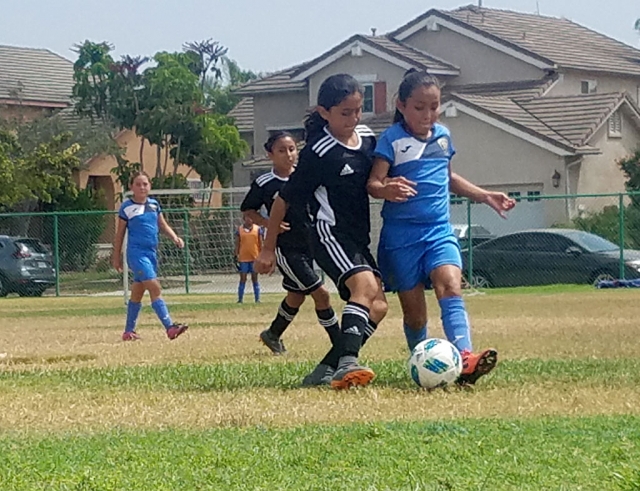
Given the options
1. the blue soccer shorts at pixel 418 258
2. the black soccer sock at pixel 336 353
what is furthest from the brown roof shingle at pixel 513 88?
the blue soccer shorts at pixel 418 258

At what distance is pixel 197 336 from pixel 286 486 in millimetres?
10018

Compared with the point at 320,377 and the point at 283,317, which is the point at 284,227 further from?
the point at 283,317

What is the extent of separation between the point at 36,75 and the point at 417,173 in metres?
51.9

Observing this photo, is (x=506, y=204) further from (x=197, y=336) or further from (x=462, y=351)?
(x=197, y=336)

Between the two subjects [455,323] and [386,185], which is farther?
[455,323]

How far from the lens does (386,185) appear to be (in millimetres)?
8242

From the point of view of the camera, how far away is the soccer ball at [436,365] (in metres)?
8.20

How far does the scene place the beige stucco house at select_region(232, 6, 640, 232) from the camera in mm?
41125

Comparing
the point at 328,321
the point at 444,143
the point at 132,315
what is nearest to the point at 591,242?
the point at 132,315

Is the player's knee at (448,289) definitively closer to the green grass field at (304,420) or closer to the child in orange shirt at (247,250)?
the green grass field at (304,420)

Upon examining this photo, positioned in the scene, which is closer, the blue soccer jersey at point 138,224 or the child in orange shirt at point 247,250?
the blue soccer jersey at point 138,224

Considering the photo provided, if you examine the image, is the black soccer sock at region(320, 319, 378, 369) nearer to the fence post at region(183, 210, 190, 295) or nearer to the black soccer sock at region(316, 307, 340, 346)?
the black soccer sock at region(316, 307, 340, 346)

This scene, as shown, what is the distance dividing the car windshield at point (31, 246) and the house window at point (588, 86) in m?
23.6

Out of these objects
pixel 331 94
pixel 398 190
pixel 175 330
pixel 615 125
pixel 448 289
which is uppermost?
pixel 615 125
